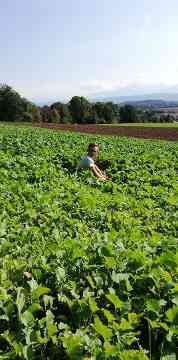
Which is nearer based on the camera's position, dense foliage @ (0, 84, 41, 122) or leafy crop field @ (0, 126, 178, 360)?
leafy crop field @ (0, 126, 178, 360)

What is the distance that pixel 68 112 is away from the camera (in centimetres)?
9844

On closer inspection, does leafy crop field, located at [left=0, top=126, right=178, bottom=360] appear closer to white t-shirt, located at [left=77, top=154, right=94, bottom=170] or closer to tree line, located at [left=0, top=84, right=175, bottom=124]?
white t-shirt, located at [left=77, top=154, right=94, bottom=170]

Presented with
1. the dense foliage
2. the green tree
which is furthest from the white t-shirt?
the green tree

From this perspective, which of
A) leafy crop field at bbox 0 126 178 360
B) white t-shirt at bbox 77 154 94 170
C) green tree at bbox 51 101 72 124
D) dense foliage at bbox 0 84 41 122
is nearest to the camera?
leafy crop field at bbox 0 126 178 360

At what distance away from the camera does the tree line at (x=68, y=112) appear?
8931 centimetres

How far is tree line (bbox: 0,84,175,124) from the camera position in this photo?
89.3 meters

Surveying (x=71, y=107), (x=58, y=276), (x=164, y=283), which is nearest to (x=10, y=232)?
(x=58, y=276)

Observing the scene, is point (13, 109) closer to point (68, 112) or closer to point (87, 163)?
point (68, 112)

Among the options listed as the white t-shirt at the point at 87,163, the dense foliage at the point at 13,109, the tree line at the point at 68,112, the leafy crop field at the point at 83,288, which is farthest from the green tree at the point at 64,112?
the leafy crop field at the point at 83,288

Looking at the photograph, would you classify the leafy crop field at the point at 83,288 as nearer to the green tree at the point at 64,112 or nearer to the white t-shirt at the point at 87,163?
the white t-shirt at the point at 87,163

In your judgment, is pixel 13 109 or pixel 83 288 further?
pixel 13 109

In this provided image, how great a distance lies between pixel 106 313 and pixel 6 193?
17.1ft

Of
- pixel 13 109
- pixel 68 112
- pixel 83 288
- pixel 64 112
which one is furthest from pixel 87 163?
pixel 68 112

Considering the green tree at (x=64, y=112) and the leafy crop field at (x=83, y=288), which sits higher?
the green tree at (x=64, y=112)
